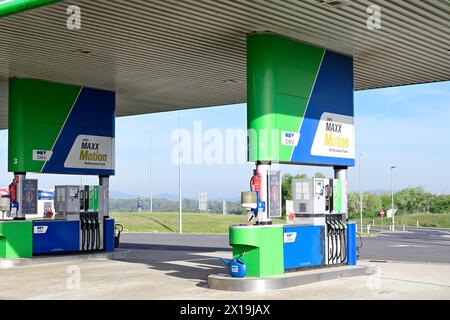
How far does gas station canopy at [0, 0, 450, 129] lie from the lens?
11.0 m

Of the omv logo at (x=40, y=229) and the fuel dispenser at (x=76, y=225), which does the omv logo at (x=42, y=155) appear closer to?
the fuel dispenser at (x=76, y=225)

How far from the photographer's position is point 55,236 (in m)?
17.2

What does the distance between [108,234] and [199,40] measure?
7.86 meters

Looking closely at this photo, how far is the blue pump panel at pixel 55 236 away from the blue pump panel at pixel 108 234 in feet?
3.25

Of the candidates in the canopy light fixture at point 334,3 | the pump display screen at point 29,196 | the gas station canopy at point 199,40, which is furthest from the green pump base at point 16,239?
the canopy light fixture at point 334,3

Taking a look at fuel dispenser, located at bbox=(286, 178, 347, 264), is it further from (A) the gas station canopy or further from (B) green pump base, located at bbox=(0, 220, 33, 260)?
(B) green pump base, located at bbox=(0, 220, 33, 260)

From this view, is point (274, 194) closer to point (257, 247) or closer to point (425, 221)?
point (257, 247)

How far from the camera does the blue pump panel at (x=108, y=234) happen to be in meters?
18.6

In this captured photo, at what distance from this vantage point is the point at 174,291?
11.3 m

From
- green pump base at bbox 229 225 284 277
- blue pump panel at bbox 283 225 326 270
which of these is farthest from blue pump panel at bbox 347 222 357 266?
green pump base at bbox 229 225 284 277

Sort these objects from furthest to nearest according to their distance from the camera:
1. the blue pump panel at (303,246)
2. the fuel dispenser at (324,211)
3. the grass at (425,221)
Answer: the grass at (425,221) < the fuel dispenser at (324,211) < the blue pump panel at (303,246)

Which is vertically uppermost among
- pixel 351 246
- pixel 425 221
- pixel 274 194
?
pixel 274 194

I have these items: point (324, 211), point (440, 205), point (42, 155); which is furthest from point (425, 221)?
point (324, 211)

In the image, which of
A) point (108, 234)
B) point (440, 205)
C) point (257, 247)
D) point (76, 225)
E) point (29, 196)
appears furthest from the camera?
point (440, 205)
